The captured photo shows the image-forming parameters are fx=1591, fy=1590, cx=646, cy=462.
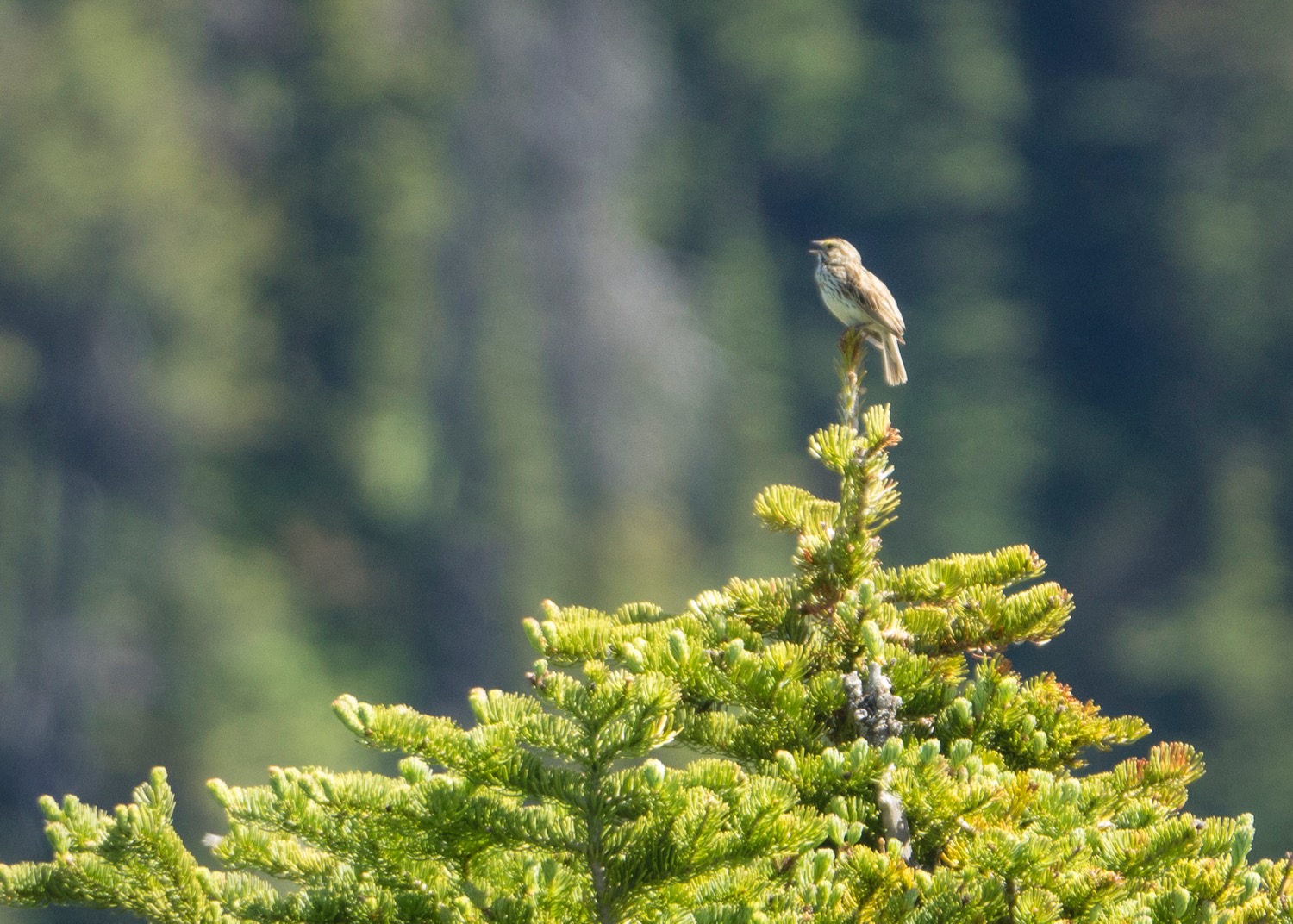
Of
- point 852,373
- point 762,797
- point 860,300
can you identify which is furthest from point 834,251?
point 762,797

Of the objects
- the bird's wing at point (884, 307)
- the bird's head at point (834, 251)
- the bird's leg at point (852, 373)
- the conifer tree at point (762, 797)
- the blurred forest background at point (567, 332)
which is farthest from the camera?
the blurred forest background at point (567, 332)

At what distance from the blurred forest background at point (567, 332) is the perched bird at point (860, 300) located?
4901 cm

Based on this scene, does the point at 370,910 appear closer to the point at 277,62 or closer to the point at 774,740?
the point at 774,740

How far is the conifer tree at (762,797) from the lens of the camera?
152 inches

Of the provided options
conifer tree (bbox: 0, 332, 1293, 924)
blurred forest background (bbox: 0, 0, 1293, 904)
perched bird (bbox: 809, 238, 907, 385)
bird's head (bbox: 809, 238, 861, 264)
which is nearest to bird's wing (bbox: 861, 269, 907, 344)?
perched bird (bbox: 809, 238, 907, 385)

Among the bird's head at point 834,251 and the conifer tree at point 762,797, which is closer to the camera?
the conifer tree at point 762,797

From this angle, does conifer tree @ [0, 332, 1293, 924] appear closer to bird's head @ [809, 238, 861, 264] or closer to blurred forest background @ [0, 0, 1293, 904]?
bird's head @ [809, 238, 861, 264]

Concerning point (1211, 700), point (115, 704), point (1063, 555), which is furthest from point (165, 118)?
point (1211, 700)

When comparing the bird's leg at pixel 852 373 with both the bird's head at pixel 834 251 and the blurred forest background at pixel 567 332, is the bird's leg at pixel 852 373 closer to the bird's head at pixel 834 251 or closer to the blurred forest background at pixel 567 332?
the bird's head at pixel 834 251

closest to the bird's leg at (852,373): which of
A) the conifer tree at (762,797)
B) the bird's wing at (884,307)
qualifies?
the conifer tree at (762,797)

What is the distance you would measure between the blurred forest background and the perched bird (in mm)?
49010

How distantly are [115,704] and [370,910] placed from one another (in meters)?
61.4

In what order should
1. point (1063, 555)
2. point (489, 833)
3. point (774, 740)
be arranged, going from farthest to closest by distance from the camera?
point (1063, 555), point (774, 740), point (489, 833)

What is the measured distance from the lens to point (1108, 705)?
194 feet
